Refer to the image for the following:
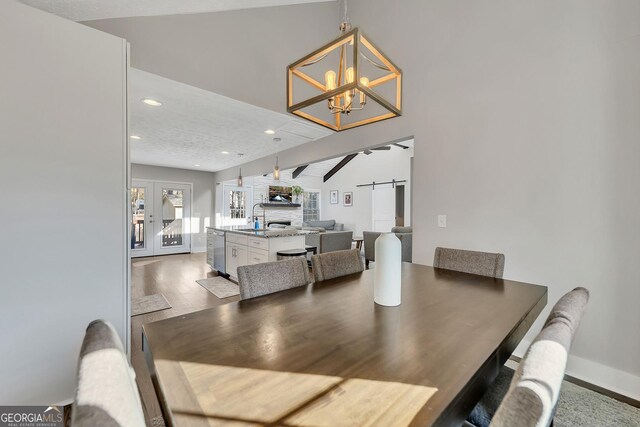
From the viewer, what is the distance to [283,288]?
1.47 meters

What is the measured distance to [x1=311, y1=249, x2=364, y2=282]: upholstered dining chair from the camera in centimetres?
171

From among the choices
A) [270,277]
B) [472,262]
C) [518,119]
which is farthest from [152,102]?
[518,119]

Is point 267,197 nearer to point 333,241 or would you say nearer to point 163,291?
point 333,241

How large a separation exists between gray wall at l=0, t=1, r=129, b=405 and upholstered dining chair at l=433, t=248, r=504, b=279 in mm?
2252

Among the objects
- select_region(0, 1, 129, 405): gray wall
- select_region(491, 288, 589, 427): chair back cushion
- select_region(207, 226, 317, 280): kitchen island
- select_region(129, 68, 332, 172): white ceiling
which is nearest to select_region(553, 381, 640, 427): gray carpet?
select_region(491, 288, 589, 427): chair back cushion

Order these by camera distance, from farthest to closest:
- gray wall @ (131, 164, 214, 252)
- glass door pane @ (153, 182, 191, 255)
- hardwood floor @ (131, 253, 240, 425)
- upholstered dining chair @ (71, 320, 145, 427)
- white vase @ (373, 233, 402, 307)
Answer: gray wall @ (131, 164, 214, 252)
glass door pane @ (153, 182, 191, 255)
hardwood floor @ (131, 253, 240, 425)
white vase @ (373, 233, 402, 307)
upholstered dining chair @ (71, 320, 145, 427)

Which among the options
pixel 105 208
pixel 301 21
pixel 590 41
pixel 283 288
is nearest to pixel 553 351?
pixel 283 288

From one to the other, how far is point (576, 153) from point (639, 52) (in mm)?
671

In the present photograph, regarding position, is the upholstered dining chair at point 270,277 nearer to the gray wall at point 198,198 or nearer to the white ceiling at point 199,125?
the white ceiling at point 199,125

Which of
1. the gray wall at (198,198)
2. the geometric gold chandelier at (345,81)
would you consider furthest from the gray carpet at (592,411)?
the gray wall at (198,198)

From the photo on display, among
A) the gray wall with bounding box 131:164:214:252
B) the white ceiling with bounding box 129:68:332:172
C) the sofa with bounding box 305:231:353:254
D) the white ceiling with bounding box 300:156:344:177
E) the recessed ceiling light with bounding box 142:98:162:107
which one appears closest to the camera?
the white ceiling with bounding box 129:68:332:172

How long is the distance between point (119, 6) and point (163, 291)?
348cm

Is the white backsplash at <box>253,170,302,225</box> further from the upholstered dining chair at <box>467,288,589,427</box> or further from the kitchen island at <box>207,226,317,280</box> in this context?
the upholstered dining chair at <box>467,288,589,427</box>

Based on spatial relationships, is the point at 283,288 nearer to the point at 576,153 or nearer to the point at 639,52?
the point at 576,153
